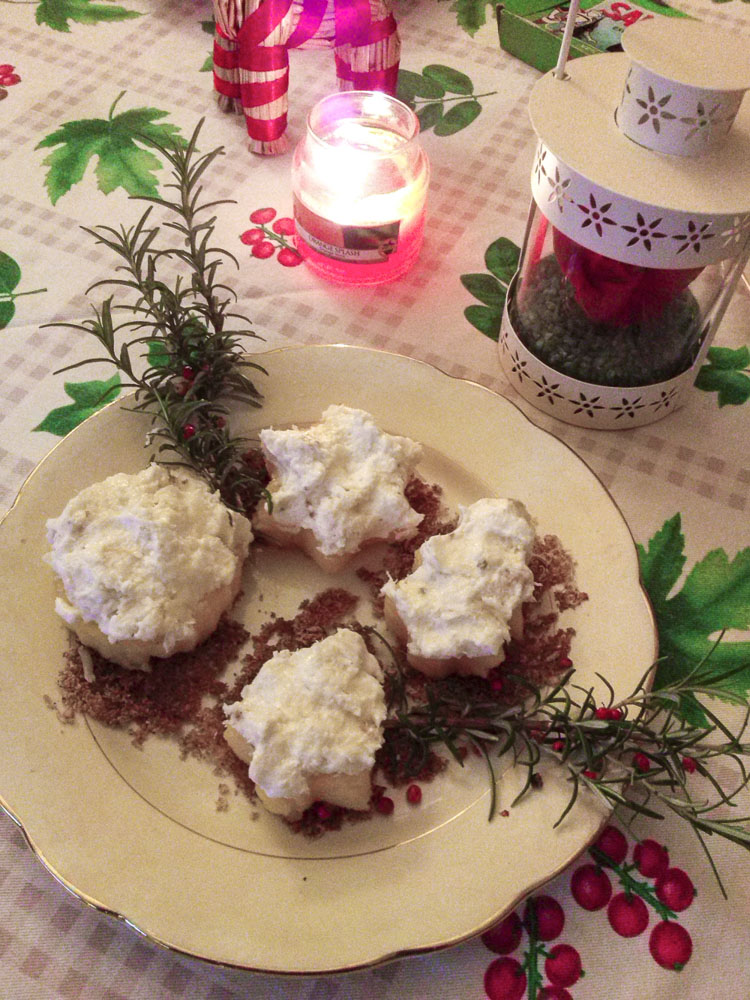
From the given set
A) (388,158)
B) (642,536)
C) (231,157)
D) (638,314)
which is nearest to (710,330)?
(638,314)

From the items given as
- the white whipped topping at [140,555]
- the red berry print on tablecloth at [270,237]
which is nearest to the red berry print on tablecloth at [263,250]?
the red berry print on tablecloth at [270,237]

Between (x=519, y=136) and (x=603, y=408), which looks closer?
(x=603, y=408)

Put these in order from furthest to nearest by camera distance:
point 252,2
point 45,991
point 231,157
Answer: point 231,157 → point 252,2 → point 45,991

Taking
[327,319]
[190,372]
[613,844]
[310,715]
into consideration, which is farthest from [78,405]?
[613,844]

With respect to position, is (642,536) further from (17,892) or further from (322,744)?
(17,892)

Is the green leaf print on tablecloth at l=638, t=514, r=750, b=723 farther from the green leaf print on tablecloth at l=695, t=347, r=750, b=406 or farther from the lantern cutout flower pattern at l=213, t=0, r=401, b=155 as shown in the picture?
the lantern cutout flower pattern at l=213, t=0, r=401, b=155

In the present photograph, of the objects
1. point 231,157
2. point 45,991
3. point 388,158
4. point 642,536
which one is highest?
point 388,158

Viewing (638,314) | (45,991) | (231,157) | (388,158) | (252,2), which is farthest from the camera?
(231,157)
